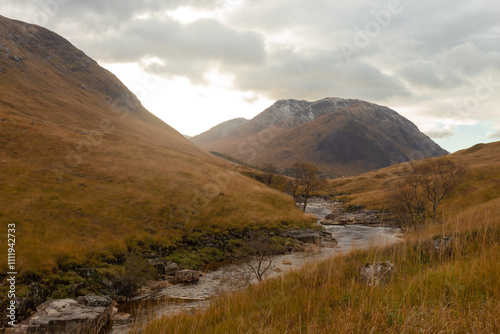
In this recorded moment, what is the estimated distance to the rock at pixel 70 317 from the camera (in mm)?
11613

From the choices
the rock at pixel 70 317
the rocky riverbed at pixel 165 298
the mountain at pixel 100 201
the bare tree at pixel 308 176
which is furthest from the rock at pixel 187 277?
the bare tree at pixel 308 176

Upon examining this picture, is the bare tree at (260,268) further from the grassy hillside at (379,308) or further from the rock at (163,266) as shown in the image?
the grassy hillside at (379,308)

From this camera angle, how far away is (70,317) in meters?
12.1

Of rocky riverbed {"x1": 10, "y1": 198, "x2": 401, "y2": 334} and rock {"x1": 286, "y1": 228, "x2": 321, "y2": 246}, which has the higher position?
rocky riverbed {"x1": 10, "y1": 198, "x2": 401, "y2": 334}

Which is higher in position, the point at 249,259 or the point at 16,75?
→ the point at 16,75

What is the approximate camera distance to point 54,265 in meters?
17.4

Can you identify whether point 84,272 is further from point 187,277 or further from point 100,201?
point 100,201

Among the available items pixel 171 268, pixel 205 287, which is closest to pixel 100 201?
pixel 171 268

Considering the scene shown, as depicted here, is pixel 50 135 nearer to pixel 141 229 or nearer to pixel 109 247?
pixel 141 229

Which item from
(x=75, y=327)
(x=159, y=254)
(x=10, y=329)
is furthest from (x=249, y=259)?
(x=10, y=329)

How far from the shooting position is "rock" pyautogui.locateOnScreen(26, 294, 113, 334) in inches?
457

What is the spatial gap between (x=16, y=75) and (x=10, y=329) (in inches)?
4791

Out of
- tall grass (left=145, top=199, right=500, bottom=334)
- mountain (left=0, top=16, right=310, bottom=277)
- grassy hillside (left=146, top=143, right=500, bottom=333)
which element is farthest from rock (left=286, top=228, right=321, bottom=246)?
tall grass (left=145, top=199, right=500, bottom=334)

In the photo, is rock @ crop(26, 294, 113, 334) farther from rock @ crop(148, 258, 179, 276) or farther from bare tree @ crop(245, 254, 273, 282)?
bare tree @ crop(245, 254, 273, 282)
